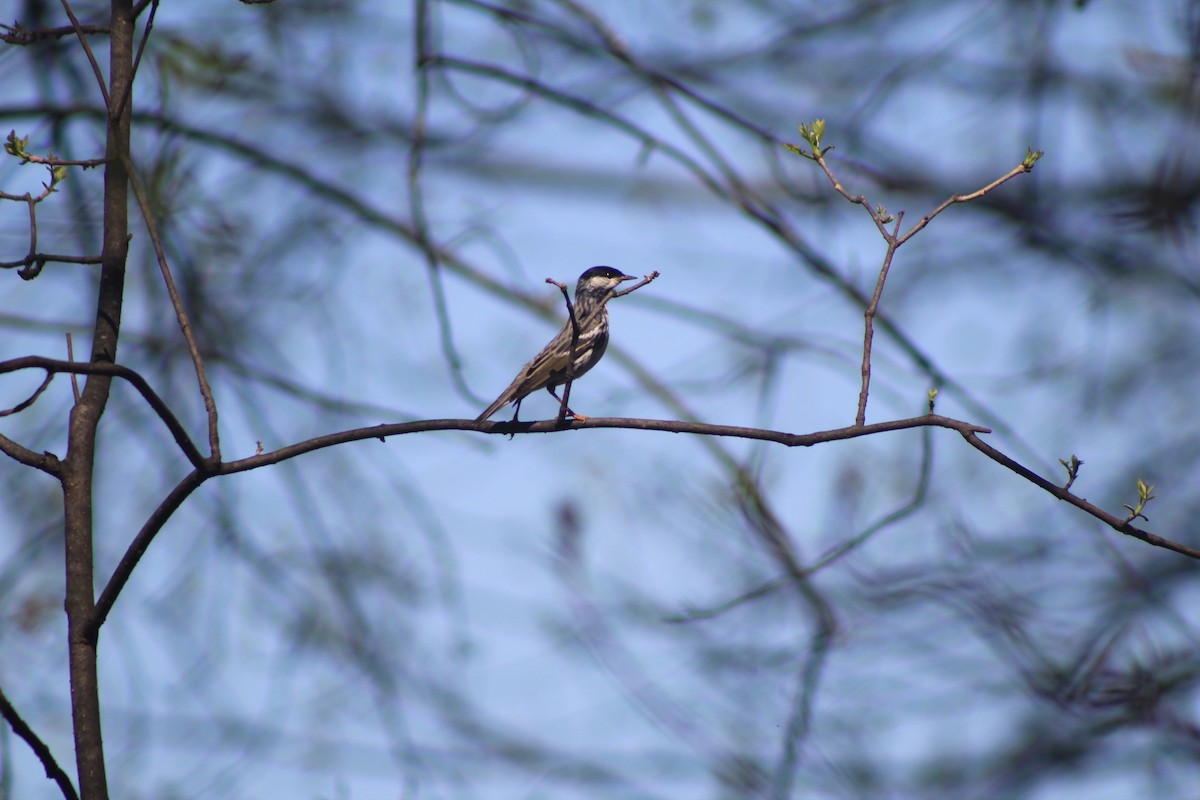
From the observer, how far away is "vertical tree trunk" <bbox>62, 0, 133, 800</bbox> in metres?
3.29

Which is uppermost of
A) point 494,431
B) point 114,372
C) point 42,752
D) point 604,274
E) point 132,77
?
point 604,274

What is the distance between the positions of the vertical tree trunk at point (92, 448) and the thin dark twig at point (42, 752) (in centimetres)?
5

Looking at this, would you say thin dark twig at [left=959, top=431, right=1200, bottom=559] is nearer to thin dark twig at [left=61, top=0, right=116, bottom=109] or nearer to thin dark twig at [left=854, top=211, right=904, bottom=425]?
thin dark twig at [left=854, top=211, right=904, bottom=425]

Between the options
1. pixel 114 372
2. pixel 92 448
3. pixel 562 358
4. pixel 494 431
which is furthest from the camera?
pixel 562 358

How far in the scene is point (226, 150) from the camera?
8.14 m

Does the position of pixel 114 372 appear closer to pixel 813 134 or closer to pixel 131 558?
pixel 131 558

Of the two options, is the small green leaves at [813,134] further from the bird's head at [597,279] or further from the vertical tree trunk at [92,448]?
the bird's head at [597,279]

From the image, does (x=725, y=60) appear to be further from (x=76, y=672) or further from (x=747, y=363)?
(x=76, y=672)

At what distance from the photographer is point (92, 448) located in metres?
3.61

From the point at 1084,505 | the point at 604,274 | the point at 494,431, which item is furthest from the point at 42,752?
the point at 604,274

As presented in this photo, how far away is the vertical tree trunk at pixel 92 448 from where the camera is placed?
3291mm

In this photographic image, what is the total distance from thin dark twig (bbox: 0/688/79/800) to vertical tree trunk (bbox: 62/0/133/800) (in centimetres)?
5

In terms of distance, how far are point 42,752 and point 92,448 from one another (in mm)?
928

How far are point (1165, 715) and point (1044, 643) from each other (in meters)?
0.76
